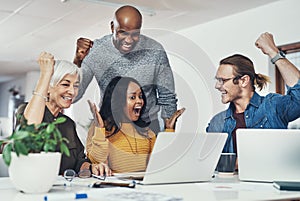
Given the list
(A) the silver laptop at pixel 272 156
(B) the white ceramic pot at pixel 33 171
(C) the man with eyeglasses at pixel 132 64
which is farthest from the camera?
(C) the man with eyeglasses at pixel 132 64

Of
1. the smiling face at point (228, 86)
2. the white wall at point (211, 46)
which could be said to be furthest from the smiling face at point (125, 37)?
the smiling face at point (228, 86)

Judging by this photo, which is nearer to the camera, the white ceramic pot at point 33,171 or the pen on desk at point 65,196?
the pen on desk at point 65,196

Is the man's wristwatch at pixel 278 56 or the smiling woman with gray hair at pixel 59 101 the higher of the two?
the man's wristwatch at pixel 278 56

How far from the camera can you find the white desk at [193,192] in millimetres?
1298

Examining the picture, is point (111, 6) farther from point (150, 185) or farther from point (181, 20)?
point (150, 185)

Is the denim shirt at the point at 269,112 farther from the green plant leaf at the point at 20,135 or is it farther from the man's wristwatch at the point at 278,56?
the green plant leaf at the point at 20,135

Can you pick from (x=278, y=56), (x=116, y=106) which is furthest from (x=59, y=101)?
(x=278, y=56)

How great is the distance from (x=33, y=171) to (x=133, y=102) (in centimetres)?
115

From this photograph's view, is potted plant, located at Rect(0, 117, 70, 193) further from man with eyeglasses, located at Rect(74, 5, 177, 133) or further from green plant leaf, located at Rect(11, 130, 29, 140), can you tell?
man with eyeglasses, located at Rect(74, 5, 177, 133)

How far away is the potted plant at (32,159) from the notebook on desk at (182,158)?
1.29 feet

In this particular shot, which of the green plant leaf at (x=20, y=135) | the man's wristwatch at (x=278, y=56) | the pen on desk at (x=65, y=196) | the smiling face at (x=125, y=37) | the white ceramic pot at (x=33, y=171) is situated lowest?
the pen on desk at (x=65, y=196)

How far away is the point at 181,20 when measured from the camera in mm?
4309

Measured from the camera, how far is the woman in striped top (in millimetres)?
2229

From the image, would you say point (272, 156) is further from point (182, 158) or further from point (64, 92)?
point (64, 92)
